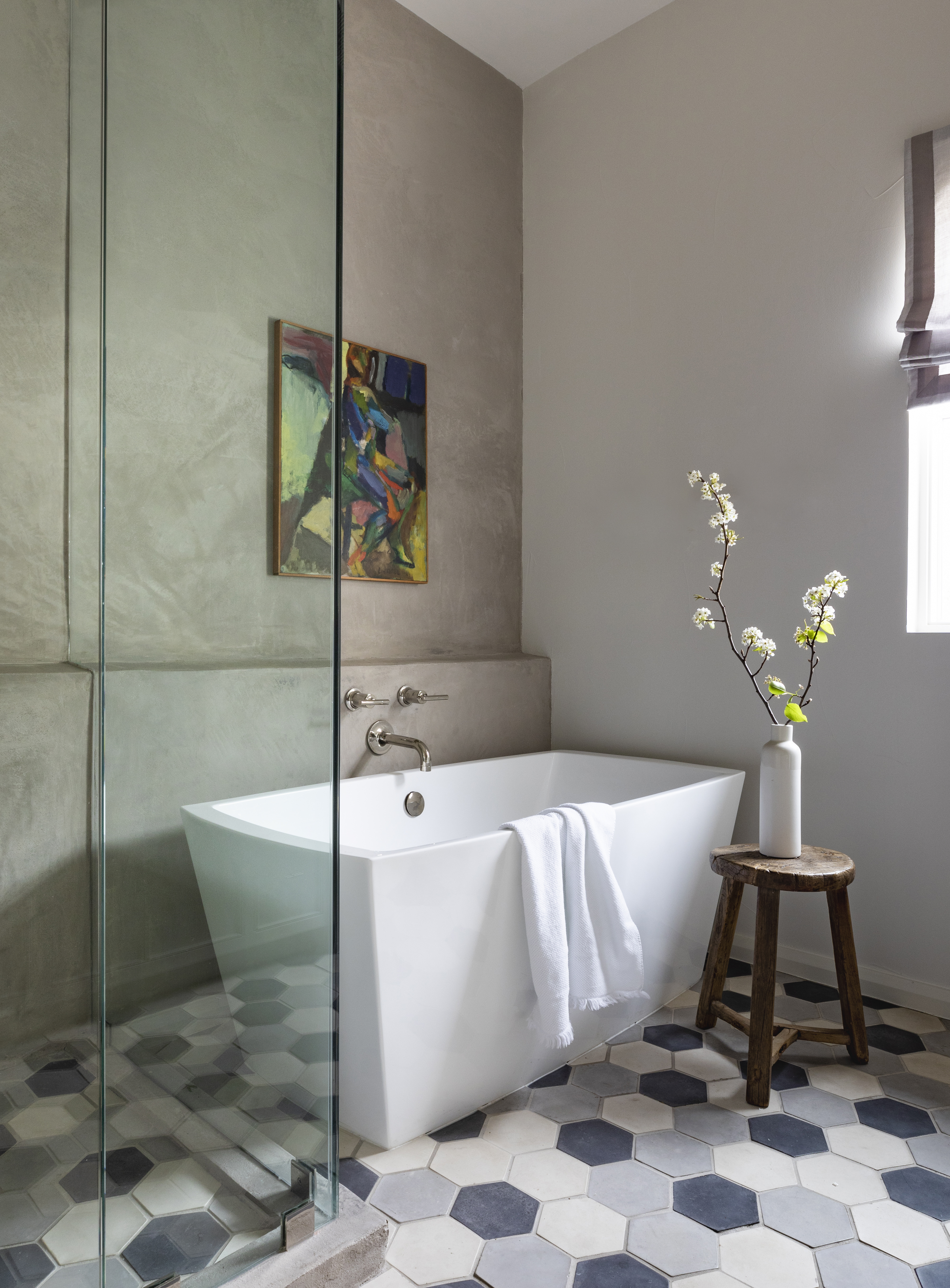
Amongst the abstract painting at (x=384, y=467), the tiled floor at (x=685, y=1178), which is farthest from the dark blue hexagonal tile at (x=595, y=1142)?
the abstract painting at (x=384, y=467)

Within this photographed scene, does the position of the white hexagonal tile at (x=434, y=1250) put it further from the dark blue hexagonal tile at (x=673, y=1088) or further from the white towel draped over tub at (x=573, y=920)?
the dark blue hexagonal tile at (x=673, y=1088)

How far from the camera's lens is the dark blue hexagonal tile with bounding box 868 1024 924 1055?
212 cm

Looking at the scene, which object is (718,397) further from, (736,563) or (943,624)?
(943,624)

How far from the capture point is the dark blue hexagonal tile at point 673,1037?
212 centimetres

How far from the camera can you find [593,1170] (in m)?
1.64

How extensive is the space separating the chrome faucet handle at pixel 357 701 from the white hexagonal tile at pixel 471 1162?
123 centimetres

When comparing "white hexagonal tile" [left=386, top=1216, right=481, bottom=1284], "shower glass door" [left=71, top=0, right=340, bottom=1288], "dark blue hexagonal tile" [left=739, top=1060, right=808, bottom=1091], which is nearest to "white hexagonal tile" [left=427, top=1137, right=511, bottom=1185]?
"white hexagonal tile" [left=386, top=1216, right=481, bottom=1284]

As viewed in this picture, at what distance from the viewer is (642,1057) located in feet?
6.81

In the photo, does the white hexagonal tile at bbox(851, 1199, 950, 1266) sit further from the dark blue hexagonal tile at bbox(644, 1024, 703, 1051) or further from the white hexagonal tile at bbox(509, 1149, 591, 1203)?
the dark blue hexagonal tile at bbox(644, 1024, 703, 1051)

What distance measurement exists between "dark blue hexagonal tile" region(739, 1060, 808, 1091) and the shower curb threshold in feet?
2.94

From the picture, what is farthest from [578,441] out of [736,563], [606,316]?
[736,563]

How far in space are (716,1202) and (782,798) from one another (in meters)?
0.82

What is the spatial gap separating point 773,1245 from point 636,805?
0.90 metres

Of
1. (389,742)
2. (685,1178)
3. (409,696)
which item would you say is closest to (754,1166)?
(685,1178)
